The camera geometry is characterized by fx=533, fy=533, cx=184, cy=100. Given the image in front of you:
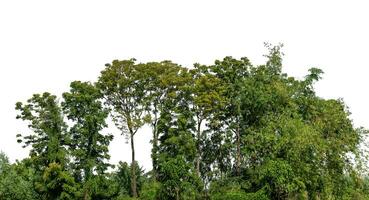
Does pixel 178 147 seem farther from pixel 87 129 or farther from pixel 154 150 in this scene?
pixel 87 129

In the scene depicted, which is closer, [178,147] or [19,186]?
[178,147]

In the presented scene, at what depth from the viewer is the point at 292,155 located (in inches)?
1531

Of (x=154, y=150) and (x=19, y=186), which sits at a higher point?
(x=154, y=150)


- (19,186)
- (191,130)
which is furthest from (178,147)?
(19,186)

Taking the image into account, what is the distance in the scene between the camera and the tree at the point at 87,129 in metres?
46.0

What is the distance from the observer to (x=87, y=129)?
1831 inches

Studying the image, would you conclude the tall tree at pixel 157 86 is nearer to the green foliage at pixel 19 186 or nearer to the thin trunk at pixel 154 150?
the thin trunk at pixel 154 150

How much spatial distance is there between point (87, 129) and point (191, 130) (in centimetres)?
909

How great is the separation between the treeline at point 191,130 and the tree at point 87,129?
9cm

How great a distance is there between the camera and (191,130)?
47062mm

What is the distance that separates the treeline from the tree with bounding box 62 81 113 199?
0.09 metres

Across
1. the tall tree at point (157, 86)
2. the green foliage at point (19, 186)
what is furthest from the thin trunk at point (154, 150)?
the green foliage at point (19, 186)

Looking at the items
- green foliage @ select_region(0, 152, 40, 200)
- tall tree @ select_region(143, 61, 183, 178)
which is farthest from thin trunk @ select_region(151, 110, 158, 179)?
green foliage @ select_region(0, 152, 40, 200)

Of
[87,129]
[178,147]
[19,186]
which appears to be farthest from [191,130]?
[19,186]
